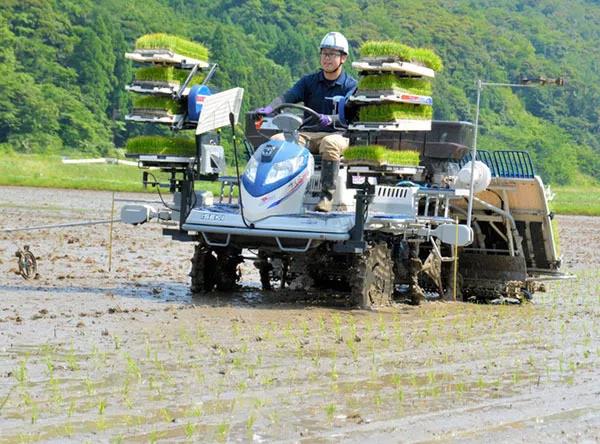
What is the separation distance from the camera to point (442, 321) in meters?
14.1

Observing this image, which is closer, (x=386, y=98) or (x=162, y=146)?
(x=386, y=98)

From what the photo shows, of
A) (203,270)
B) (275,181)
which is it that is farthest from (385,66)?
(203,270)

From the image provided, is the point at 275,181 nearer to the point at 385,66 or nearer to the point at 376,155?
the point at 376,155

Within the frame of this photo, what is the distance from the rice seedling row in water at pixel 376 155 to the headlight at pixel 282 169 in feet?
1.67

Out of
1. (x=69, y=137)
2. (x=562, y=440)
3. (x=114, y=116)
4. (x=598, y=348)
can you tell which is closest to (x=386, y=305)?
(x=598, y=348)

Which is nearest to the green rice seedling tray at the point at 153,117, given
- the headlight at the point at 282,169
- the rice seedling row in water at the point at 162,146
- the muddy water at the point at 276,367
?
the rice seedling row in water at the point at 162,146

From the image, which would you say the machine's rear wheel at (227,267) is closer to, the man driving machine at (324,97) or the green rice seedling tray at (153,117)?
the man driving machine at (324,97)

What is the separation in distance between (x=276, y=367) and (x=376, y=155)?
4.10 metres

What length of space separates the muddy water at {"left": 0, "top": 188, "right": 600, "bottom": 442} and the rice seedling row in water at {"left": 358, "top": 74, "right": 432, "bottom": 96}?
2216 mm

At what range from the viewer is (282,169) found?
14.1m

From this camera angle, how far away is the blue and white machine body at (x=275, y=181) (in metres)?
14.0

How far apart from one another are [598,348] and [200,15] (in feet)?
441

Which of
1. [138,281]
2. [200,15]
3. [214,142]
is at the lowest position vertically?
[138,281]

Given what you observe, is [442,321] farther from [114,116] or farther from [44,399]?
[114,116]
